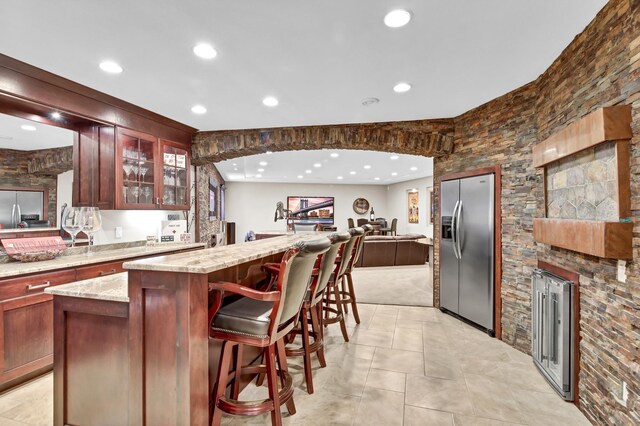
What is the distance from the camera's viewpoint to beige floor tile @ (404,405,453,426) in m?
1.95

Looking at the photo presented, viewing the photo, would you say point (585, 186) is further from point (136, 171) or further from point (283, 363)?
point (136, 171)

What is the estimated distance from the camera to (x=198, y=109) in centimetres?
358

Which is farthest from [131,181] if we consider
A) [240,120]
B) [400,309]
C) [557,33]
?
[557,33]

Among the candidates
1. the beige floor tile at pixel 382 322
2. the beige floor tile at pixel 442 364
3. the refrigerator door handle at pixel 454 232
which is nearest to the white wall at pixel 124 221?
the beige floor tile at pixel 382 322

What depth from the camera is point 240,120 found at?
3969 millimetres

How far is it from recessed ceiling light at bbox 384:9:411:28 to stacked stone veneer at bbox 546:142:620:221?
4.58ft

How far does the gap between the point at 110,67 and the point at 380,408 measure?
3.35 m

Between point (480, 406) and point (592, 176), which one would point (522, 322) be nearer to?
point (480, 406)

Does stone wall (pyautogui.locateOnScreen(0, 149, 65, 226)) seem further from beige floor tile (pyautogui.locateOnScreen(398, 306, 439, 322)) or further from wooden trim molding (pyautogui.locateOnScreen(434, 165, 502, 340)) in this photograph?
wooden trim molding (pyautogui.locateOnScreen(434, 165, 502, 340))

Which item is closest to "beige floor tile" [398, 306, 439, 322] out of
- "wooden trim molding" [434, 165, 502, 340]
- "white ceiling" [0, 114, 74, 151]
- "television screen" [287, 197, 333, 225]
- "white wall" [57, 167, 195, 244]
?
"wooden trim molding" [434, 165, 502, 340]

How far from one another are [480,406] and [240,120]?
12.4 ft

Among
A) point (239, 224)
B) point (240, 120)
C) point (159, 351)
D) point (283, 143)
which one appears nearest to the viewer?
point (159, 351)

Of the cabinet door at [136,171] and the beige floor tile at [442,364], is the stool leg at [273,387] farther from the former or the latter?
the cabinet door at [136,171]

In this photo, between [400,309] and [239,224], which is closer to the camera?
[400,309]
